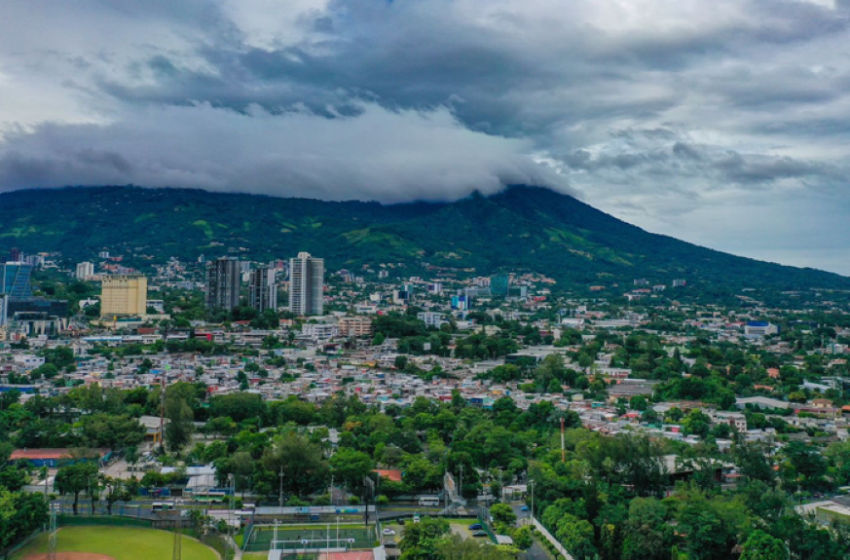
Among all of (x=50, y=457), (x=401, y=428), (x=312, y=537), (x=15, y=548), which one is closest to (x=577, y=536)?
(x=312, y=537)

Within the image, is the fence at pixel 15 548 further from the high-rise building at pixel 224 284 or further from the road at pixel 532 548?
the high-rise building at pixel 224 284

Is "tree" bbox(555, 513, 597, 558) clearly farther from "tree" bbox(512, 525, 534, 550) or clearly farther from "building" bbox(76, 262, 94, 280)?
"building" bbox(76, 262, 94, 280)

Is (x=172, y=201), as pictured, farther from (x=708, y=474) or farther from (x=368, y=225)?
(x=708, y=474)

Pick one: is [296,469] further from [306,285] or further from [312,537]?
[306,285]

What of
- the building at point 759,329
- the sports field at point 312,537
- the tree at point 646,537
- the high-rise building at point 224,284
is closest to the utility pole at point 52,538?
Answer: the sports field at point 312,537

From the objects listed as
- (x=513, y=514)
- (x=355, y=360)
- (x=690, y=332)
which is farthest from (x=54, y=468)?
(x=690, y=332)
